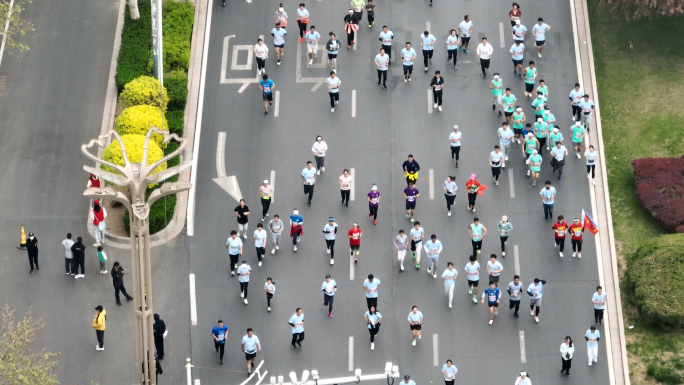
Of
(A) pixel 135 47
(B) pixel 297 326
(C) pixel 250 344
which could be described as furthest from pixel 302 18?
(C) pixel 250 344

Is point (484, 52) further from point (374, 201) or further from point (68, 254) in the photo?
point (68, 254)

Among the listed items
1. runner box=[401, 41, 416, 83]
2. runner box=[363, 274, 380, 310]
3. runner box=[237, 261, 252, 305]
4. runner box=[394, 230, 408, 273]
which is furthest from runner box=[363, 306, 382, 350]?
runner box=[401, 41, 416, 83]

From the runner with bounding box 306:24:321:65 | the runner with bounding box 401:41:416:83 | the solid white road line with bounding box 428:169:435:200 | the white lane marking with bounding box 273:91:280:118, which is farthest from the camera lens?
the runner with bounding box 306:24:321:65

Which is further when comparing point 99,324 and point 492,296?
point 492,296

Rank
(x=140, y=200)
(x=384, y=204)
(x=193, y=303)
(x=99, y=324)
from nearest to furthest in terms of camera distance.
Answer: (x=140, y=200) → (x=99, y=324) → (x=193, y=303) → (x=384, y=204)

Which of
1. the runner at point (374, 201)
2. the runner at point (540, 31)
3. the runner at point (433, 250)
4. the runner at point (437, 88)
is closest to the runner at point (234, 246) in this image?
the runner at point (374, 201)

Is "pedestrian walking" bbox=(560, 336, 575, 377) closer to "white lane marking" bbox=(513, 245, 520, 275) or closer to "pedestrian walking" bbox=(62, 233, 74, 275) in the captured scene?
"white lane marking" bbox=(513, 245, 520, 275)

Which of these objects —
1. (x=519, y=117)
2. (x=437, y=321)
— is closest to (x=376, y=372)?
(x=437, y=321)

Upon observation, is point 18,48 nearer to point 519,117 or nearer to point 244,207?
point 244,207
